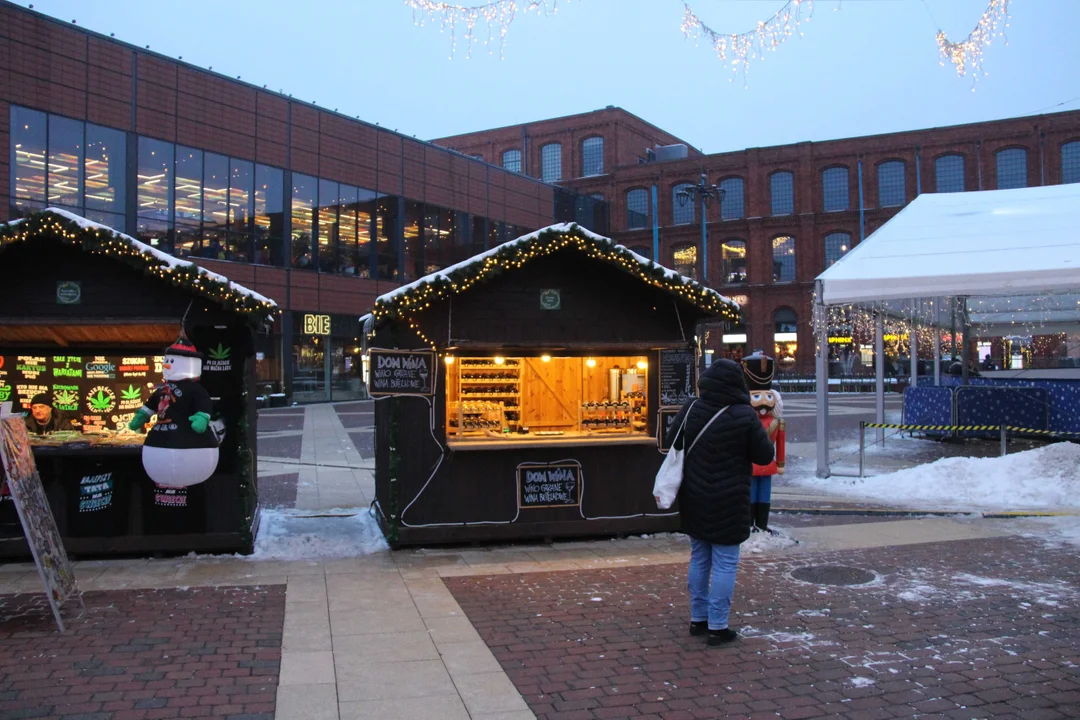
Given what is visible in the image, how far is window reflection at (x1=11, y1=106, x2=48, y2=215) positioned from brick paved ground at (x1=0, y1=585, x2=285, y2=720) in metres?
21.0

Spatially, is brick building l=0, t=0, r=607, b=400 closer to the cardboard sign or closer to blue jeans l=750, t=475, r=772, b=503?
the cardboard sign

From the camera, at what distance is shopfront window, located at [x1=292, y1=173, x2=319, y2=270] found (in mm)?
31469

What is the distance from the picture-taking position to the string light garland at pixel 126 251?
24.6ft

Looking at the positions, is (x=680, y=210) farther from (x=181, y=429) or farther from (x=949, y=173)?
(x=181, y=429)

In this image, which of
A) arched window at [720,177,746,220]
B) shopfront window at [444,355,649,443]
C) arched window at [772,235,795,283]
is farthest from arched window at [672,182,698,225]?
shopfront window at [444,355,649,443]

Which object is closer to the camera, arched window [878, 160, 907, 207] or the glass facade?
the glass facade

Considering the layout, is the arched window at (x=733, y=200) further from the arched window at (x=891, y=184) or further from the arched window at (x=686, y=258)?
the arched window at (x=891, y=184)

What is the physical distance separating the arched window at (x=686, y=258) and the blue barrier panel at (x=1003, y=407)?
1536 inches

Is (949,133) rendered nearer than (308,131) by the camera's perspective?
No

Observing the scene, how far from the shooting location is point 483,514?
8539 mm

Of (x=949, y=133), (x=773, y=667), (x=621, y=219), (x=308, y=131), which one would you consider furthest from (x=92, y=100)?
(x=949, y=133)

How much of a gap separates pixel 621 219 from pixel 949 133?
20863mm

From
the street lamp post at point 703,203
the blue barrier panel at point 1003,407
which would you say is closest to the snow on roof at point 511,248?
the blue barrier panel at point 1003,407

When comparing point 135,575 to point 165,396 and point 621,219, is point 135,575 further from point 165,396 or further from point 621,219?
point 621,219
